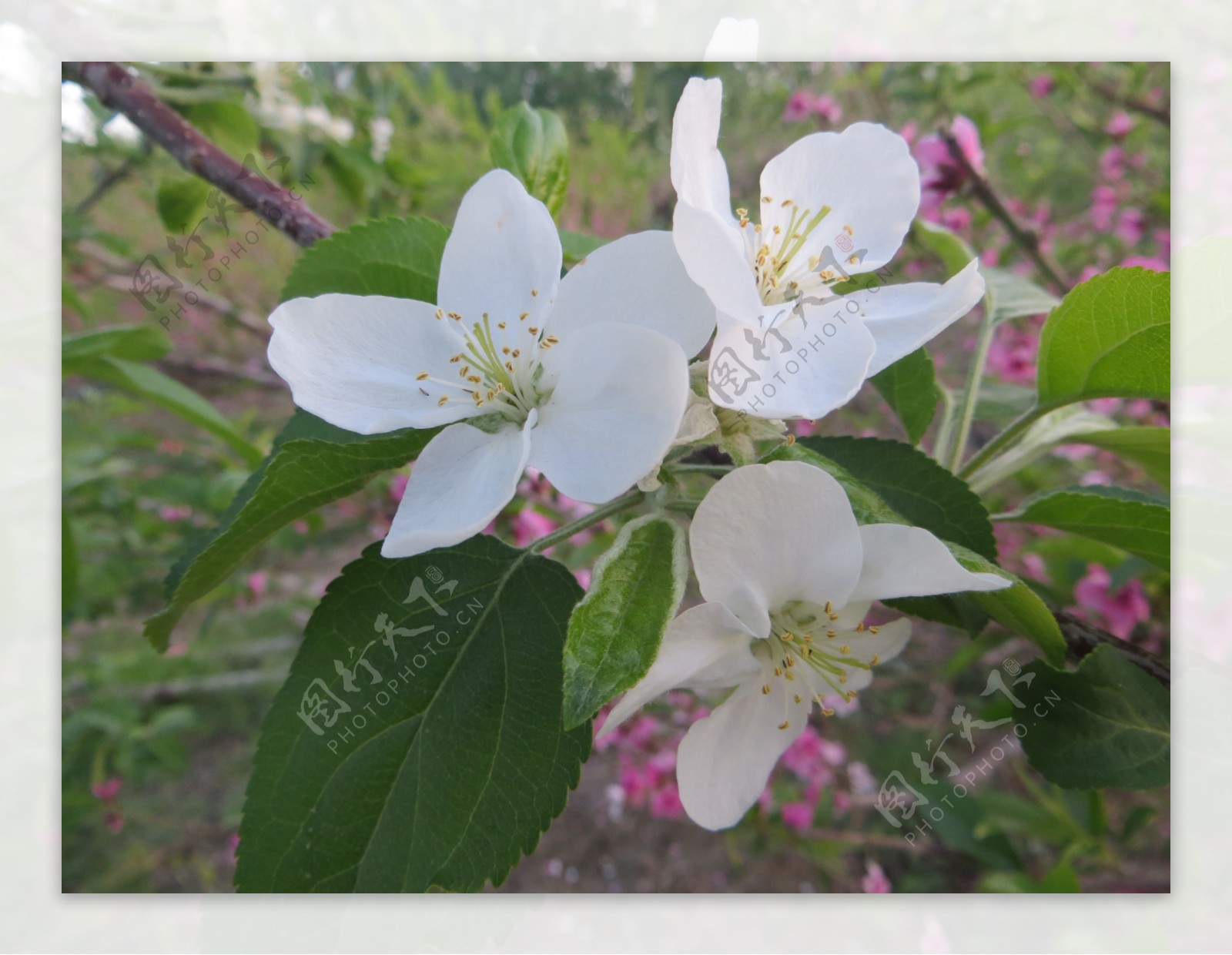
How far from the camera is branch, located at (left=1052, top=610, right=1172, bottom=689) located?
60cm

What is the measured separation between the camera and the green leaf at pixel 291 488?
0.48 m

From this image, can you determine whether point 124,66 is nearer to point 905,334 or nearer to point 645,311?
point 645,311

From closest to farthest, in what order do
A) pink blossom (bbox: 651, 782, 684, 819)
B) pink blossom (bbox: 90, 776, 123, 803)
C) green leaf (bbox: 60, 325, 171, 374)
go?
green leaf (bbox: 60, 325, 171, 374), pink blossom (bbox: 651, 782, 684, 819), pink blossom (bbox: 90, 776, 123, 803)

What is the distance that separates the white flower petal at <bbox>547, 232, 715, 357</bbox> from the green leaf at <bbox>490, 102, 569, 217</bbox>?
221 millimetres

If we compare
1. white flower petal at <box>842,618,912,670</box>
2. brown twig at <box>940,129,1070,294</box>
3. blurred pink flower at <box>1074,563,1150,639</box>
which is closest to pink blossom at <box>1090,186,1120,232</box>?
brown twig at <box>940,129,1070,294</box>

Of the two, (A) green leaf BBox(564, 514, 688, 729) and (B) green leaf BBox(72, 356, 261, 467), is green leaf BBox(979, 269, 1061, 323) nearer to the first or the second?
(A) green leaf BBox(564, 514, 688, 729)

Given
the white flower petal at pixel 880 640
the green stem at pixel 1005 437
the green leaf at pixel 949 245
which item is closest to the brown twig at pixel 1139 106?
the green leaf at pixel 949 245

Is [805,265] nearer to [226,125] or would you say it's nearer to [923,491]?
[923,491]

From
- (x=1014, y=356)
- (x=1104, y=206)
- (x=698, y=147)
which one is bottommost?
(x=1014, y=356)

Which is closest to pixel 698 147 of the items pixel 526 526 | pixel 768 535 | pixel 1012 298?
pixel 768 535

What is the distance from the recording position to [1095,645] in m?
0.59

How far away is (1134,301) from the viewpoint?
0.58 metres

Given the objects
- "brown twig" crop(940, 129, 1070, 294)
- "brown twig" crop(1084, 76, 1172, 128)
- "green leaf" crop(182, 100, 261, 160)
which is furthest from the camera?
"brown twig" crop(1084, 76, 1172, 128)

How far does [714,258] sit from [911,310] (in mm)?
160
